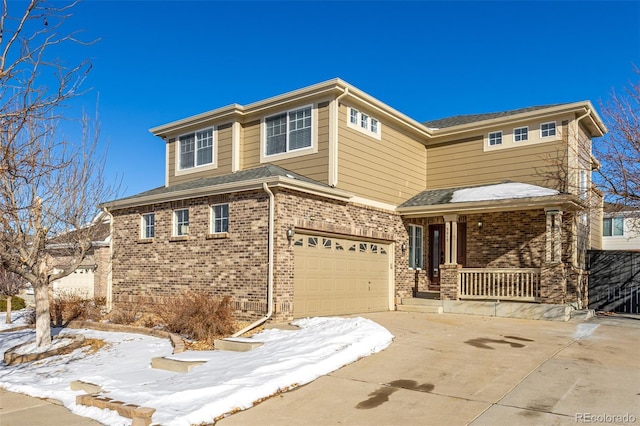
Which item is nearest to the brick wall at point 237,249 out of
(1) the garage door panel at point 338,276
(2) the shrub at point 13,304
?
(1) the garage door panel at point 338,276

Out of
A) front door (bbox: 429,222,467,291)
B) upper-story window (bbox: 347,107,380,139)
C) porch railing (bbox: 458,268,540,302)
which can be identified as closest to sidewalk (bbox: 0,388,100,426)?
upper-story window (bbox: 347,107,380,139)

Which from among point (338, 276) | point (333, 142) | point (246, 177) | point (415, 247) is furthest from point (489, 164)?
point (246, 177)

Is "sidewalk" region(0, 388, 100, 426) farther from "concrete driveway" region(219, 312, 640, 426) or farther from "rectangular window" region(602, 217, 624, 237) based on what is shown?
"rectangular window" region(602, 217, 624, 237)

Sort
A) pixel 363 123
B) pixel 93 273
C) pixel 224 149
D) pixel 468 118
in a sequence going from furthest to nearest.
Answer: pixel 93 273, pixel 468 118, pixel 224 149, pixel 363 123

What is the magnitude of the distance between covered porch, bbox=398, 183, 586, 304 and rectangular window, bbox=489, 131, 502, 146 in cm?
150

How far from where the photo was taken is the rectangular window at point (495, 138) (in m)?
16.8

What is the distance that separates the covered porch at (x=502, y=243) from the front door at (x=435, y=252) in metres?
0.07

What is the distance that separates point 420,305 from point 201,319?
7076 mm

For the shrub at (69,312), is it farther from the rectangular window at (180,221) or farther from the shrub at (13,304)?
the shrub at (13,304)

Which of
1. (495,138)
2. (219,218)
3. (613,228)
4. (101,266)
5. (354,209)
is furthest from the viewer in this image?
(613,228)

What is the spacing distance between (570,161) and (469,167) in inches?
122

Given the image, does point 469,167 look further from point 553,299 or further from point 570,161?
point 553,299

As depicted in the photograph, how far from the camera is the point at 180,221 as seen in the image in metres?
15.1
